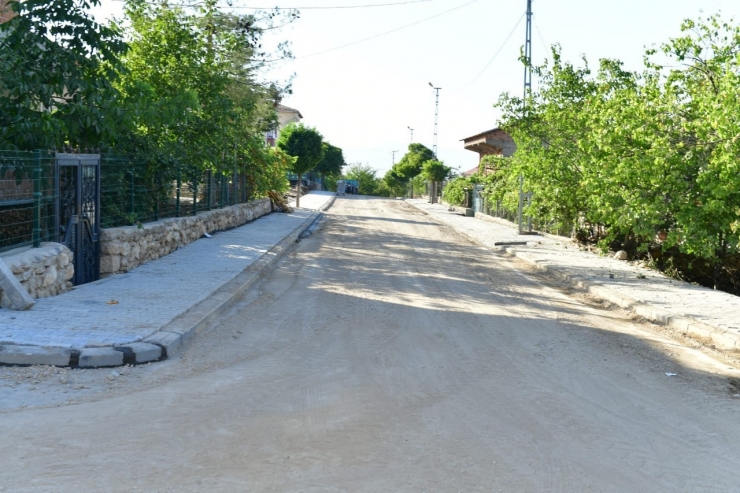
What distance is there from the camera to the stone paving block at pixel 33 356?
6.95 meters

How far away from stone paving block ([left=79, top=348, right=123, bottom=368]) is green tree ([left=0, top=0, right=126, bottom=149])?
538 cm

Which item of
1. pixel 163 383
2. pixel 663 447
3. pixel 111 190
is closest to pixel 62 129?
pixel 111 190

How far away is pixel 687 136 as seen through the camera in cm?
1469

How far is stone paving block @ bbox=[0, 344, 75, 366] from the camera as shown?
22.8 ft

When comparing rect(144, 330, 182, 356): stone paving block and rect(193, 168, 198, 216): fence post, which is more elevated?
rect(193, 168, 198, 216): fence post

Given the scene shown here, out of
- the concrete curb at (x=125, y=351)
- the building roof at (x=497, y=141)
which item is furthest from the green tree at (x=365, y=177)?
the concrete curb at (x=125, y=351)

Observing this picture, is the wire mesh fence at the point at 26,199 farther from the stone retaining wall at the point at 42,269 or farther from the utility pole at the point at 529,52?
the utility pole at the point at 529,52

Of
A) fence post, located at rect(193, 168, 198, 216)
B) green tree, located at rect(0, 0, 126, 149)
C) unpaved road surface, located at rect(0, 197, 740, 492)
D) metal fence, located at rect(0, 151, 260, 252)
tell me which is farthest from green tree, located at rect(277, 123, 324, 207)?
unpaved road surface, located at rect(0, 197, 740, 492)

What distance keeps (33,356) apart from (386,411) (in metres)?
3.30

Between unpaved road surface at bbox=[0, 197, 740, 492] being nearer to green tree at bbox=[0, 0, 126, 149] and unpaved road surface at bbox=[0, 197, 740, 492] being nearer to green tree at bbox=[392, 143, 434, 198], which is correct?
green tree at bbox=[0, 0, 126, 149]

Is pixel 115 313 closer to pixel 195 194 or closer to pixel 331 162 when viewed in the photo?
pixel 195 194

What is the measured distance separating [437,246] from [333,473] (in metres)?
17.2

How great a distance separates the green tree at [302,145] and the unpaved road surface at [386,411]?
3768 cm

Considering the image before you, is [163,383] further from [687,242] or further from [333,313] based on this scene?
[687,242]
